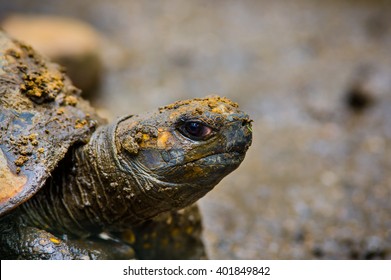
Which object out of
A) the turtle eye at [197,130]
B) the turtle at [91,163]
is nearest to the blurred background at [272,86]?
the turtle at [91,163]

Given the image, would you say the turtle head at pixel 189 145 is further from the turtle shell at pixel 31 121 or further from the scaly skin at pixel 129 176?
the turtle shell at pixel 31 121

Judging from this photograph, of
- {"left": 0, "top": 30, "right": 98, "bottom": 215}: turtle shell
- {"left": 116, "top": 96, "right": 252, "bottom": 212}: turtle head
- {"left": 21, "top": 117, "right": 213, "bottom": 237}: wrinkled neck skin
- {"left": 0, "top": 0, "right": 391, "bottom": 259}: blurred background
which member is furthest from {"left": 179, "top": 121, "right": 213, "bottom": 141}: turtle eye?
{"left": 0, "top": 0, "right": 391, "bottom": 259}: blurred background

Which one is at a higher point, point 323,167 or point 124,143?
point 323,167

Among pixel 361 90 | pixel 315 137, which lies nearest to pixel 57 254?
pixel 315 137

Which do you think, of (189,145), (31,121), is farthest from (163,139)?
(31,121)

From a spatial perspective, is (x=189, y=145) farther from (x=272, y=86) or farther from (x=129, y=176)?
(x=272, y=86)

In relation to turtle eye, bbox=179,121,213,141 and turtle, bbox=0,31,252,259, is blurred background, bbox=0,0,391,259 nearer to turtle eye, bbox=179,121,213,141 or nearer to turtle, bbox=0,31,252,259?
turtle, bbox=0,31,252,259

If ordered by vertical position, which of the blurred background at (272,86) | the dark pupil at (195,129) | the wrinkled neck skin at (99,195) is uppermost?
the blurred background at (272,86)
